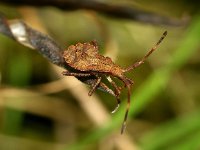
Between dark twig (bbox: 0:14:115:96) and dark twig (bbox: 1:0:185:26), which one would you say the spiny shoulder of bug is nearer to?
dark twig (bbox: 0:14:115:96)

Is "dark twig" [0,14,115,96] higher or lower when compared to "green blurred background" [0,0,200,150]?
lower

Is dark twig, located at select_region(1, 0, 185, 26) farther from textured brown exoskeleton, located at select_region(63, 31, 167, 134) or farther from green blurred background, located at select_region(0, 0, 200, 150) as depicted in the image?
textured brown exoskeleton, located at select_region(63, 31, 167, 134)

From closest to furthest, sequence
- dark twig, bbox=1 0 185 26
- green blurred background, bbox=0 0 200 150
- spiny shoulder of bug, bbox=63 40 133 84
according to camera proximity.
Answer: spiny shoulder of bug, bbox=63 40 133 84 < dark twig, bbox=1 0 185 26 < green blurred background, bbox=0 0 200 150

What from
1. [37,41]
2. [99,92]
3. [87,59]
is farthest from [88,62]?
[99,92]

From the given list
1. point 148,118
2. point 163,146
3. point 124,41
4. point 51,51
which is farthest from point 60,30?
point 51,51

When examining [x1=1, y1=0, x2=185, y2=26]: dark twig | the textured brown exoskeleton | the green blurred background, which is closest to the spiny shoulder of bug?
the textured brown exoskeleton

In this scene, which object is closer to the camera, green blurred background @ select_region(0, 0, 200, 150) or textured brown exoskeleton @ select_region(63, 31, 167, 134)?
textured brown exoskeleton @ select_region(63, 31, 167, 134)

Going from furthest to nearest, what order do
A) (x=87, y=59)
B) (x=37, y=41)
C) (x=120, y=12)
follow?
(x=120, y=12) < (x=37, y=41) < (x=87, y=59)

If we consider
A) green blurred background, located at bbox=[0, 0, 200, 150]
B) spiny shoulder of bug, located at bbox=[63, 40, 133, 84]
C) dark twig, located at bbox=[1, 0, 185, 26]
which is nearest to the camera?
spiny shoulder of bug, located at bbox=[63, 40, 133, 84]

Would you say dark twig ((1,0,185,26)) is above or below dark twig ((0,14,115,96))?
above

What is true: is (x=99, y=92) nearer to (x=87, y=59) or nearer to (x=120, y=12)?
(x=120, y=12)
